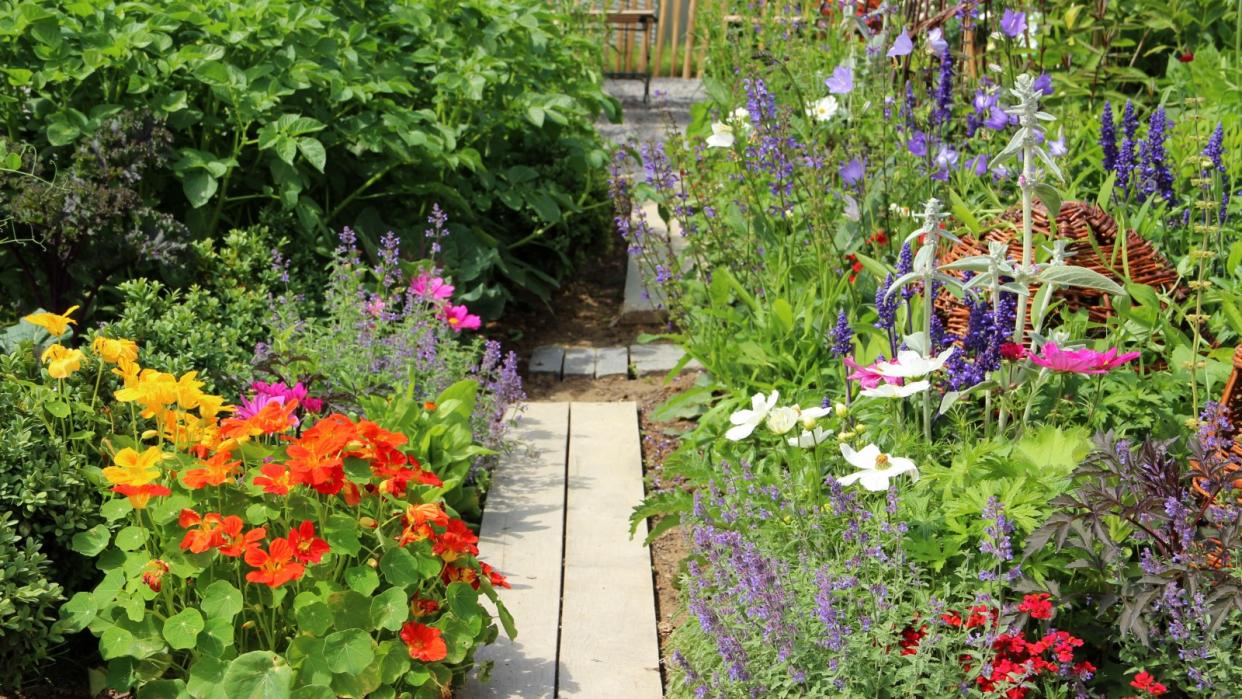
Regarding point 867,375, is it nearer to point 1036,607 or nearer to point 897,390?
point 897,390

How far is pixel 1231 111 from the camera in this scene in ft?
13.2

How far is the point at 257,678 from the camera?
217 cm

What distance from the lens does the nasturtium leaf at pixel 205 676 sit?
2236mm

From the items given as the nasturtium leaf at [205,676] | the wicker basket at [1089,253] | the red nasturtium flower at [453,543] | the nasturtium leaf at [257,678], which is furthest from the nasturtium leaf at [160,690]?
the wicker basket at [1089,253]

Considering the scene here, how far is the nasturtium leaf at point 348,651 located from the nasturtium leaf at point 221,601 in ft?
0.57

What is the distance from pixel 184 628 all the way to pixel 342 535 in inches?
12.2

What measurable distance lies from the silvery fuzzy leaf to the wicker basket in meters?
0.59

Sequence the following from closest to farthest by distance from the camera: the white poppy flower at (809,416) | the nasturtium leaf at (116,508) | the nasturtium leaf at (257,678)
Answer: the nasturtium leaf at (257,678), the nasturtium leaf at (116,508), the white poppy flower at (809,416)

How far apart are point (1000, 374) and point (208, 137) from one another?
8.65 feet

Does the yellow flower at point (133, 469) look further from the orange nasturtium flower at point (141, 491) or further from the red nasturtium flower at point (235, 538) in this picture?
the red nasturtium flower at point (235, 538)

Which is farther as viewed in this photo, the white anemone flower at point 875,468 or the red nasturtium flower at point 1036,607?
the white anemone flower at point 875,468

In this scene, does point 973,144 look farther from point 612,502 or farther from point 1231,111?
point 612,502

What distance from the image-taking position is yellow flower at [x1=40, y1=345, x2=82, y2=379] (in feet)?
7.97

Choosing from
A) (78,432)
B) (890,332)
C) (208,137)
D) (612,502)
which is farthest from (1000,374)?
(208,137)
